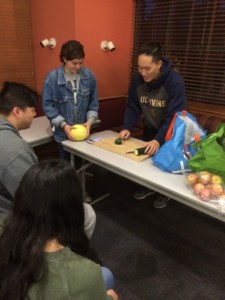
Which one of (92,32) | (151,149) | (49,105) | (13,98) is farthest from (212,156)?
(92,32)

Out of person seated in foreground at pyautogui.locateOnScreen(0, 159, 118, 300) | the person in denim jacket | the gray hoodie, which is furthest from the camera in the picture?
the person in denim jacket

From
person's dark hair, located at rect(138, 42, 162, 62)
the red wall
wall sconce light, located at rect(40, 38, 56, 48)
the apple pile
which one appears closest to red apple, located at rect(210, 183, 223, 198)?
the apple pile

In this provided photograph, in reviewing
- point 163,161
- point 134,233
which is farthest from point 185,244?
point 163,161

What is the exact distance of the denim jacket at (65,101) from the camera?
2.15 meters

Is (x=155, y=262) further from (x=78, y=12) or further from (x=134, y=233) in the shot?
(x=78, y=12)

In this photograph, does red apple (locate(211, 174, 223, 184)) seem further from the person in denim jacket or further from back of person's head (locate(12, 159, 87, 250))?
the person in denim jacket

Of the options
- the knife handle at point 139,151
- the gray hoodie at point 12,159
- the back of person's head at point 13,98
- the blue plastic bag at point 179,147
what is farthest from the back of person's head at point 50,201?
the knife handle at point 139,151

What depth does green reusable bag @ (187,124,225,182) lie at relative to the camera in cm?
138

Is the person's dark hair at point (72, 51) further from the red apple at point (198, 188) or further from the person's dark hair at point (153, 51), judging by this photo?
the red apple at point (198, 188)

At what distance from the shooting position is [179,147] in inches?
63.1

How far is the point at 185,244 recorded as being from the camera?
2.05 meters

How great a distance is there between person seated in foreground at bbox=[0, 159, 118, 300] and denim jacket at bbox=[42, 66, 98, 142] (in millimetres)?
1425

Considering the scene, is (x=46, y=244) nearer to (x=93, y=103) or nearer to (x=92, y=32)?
(x=93, y=103)

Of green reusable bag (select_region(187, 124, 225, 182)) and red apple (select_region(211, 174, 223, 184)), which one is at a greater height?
green reusable bag (select_region(187, 124, 225, 182))
